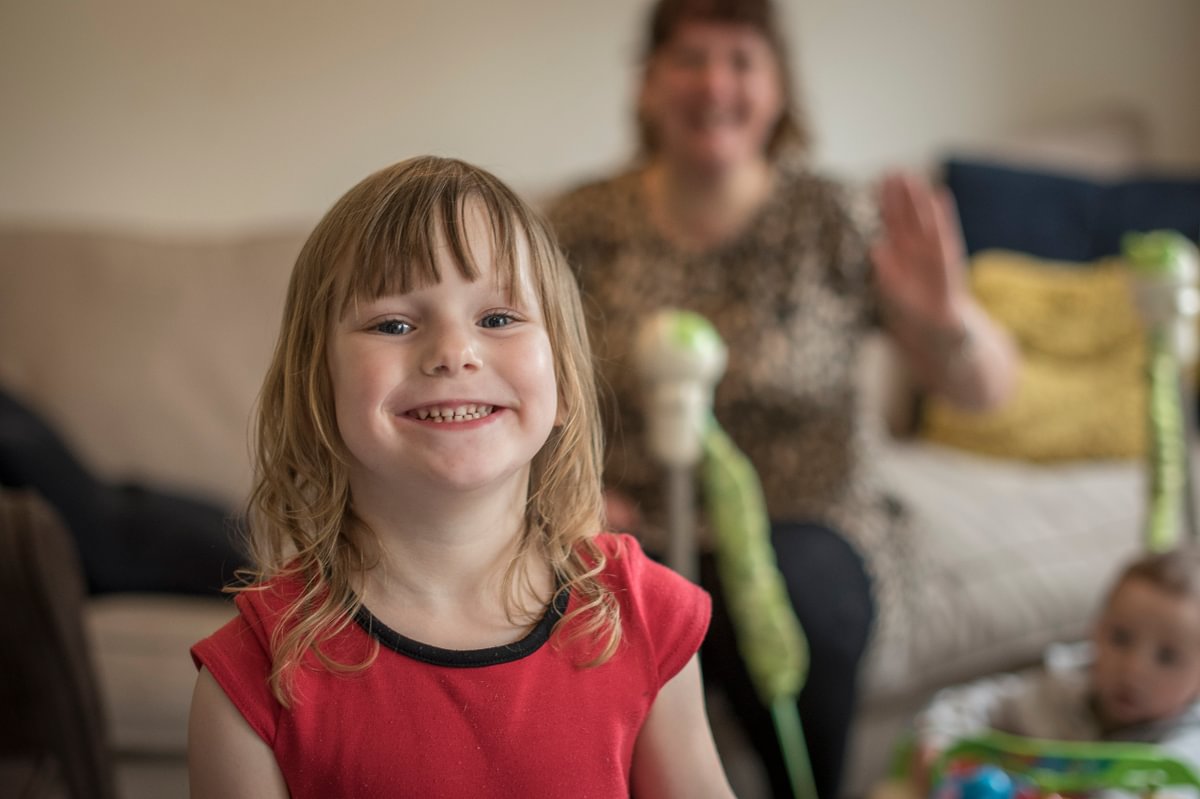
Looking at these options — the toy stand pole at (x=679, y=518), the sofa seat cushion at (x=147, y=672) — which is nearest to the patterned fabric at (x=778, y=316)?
the toy stand pole at (x=679, y=518)

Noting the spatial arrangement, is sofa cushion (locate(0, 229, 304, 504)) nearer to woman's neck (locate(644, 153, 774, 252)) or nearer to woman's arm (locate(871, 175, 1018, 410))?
woman's neck (locate(644, 153, 774, 252))

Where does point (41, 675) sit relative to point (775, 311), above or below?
below

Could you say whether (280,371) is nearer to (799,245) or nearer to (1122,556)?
(799,245)

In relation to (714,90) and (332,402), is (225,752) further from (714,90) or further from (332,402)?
(714,90)

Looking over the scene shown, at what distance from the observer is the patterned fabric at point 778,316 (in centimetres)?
154

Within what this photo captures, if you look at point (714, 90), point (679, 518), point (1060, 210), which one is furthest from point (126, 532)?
point (1060, 210)

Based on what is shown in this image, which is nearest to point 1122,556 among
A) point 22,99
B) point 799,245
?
point 799,245

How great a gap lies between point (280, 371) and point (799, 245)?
3.27 feet

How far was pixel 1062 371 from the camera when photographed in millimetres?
2350

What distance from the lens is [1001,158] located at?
2758 mm

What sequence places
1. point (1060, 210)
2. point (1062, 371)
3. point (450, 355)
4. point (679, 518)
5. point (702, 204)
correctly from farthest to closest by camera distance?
point (1060, 210) → point (1062, 371) → point (702, 204) → point (679, 518) → point (450, 355)

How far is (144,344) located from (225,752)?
4.68 ft

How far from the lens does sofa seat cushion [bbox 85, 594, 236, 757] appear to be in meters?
1.49

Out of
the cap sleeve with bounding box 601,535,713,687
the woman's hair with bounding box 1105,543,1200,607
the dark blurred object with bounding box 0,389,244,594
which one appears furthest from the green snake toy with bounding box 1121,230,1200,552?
the dark blurred object with bounding box 0,389,244,594
